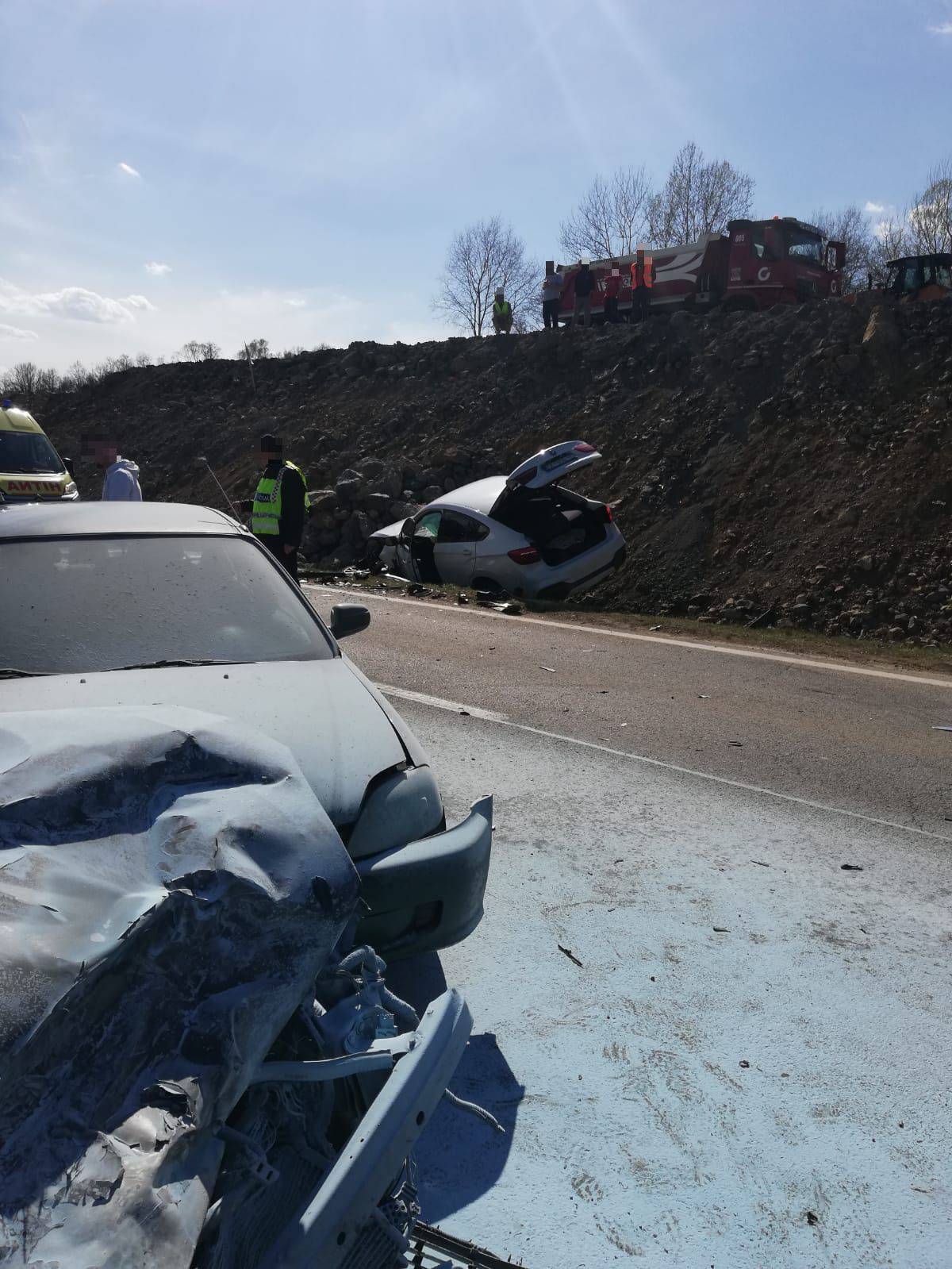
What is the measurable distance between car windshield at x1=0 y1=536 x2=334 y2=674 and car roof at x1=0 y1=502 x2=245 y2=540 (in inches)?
2.9

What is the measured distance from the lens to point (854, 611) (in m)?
14.8

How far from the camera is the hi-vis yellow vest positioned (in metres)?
8.91

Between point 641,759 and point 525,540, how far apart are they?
27.8 ft

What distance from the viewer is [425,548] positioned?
15.6 metres

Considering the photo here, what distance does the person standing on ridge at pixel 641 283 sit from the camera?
27.2 meters

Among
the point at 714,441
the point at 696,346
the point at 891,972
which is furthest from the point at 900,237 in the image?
the point at 891,972

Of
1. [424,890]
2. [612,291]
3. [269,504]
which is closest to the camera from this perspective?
[424,890]

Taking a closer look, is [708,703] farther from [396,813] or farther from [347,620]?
[396,813]

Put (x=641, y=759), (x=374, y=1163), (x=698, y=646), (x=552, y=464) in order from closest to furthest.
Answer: (x=374, y=1163) → (x=641, y=759) → (x=698, y=646) → (x=552, y=464)

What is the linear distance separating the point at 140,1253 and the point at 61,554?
3091 millimetres

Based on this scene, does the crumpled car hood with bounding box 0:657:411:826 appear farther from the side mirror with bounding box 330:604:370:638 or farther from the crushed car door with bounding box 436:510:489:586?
the crushed car door with bounding box 436:510:489:586

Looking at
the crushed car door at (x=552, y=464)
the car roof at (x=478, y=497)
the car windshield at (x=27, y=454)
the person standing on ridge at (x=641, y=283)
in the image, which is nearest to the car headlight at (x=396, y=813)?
the crushed car door at (x=552, y=464)

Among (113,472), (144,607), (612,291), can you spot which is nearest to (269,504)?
(113,472)

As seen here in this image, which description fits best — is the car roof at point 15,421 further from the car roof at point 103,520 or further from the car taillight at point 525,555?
the car roof at point 103,520
